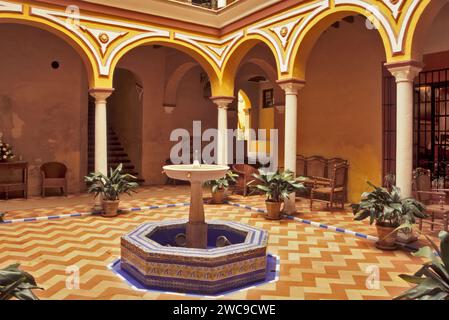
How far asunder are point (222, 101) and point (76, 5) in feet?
12.9

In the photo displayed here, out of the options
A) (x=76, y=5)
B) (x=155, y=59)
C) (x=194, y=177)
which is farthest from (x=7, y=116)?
(x=194, y=177)

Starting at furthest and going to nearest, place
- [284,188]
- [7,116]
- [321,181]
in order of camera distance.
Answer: [7,116], [321,181], [284,188]

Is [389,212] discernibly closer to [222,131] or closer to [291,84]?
[291,84]

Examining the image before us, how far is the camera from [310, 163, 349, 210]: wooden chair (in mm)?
7902

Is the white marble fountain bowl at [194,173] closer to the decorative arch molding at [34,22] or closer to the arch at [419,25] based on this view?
the arch at [419,25]

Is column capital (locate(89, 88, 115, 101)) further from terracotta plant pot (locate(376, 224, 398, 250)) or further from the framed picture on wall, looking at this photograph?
the framed picture on wall

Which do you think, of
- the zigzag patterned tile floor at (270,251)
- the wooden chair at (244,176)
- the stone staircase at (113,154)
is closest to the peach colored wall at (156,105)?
the stone staircase at (113,154)

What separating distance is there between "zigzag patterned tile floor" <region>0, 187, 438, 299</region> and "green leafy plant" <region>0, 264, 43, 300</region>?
1.23 metres

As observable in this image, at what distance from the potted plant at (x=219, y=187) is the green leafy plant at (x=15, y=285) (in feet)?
20.5

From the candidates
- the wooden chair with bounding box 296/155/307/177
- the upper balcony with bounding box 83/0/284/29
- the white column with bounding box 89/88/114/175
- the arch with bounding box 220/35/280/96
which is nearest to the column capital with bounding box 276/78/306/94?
the arch with bounding box 220/35/280/96

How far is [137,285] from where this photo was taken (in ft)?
13.1

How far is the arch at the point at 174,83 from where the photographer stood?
12.0 meters

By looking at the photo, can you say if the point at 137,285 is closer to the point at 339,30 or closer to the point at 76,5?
the point at 76,5

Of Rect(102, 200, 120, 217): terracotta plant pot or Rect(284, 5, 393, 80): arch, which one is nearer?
Rect(284, 5, 393, 80): arch
